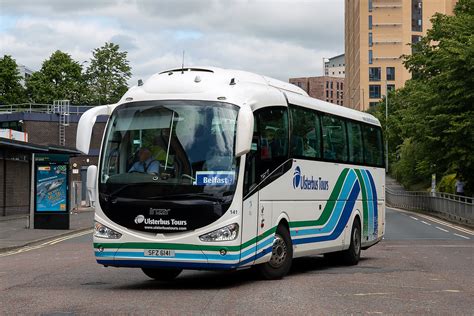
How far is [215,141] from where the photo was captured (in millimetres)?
11875

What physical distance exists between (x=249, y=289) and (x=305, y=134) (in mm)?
3573

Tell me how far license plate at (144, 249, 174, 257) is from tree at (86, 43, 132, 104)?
81.2 meters

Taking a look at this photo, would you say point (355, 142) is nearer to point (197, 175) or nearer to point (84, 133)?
point (197, 175)

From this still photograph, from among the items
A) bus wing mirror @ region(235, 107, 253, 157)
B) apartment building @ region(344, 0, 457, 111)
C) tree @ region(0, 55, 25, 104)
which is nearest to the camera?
bus wing mirror @ region(235, 107, 253, 157)

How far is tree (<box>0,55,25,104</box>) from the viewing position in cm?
8500

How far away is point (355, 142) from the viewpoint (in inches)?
686

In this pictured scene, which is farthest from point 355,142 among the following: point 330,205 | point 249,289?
point 249,289

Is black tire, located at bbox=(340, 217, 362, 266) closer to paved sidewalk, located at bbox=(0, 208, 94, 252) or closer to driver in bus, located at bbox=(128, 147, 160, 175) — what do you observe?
driver in bus, located at bbox=(128, 147, 160, 175)

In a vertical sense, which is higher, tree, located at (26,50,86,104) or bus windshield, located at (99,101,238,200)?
tree, located at (26,50,86,104)

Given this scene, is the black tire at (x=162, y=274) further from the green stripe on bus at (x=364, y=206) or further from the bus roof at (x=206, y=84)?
the green stripe on bus at (x=364, y=206)

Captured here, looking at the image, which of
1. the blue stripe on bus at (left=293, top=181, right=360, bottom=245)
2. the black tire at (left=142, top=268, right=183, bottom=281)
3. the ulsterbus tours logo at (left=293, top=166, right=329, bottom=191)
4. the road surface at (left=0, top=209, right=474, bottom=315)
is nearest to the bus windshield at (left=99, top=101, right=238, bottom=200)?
the road surface at (left=0, top=209, right=474, bottom=315)

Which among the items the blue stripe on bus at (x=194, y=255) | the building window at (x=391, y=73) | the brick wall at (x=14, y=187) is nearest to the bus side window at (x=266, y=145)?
the blue stripe on bus at (x=194, y=255)

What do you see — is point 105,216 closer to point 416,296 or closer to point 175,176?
point 175,176

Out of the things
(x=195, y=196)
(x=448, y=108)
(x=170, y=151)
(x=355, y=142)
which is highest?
(x=448, y=108)
